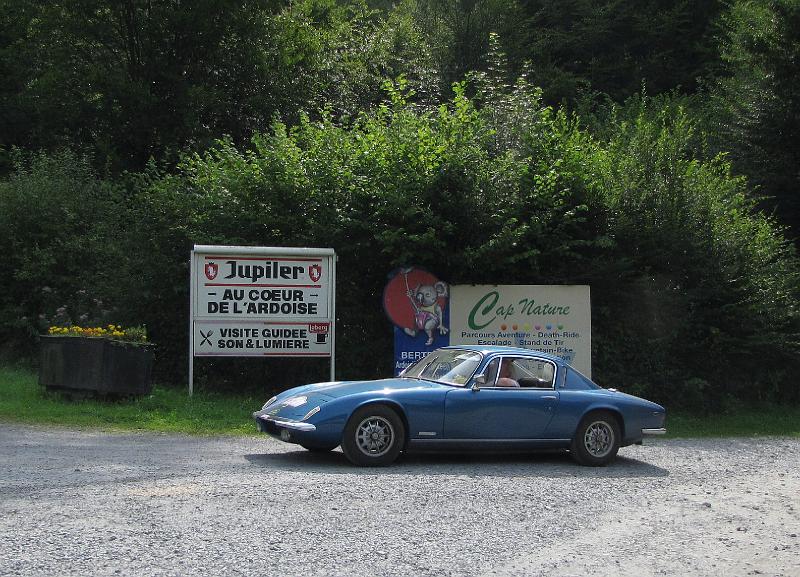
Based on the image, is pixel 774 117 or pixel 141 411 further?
pixel 774 117

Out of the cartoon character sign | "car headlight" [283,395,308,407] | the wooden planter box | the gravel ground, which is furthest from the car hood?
the cartoon character sign

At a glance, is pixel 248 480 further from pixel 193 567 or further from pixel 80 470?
pixel 193 567

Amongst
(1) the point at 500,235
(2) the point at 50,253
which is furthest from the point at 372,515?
(2) the point at 50,253

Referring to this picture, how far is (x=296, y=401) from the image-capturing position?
11102 millimetres

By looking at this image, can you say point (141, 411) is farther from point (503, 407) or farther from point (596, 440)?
point (596, 440)

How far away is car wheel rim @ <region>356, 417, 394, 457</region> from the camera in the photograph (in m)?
10.8

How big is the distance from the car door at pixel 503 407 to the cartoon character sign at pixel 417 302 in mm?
5672

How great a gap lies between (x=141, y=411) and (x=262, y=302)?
116 inches

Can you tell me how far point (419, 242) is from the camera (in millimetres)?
17172

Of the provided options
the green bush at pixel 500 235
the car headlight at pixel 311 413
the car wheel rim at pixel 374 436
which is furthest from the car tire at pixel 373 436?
the green bush at pixel 500 235

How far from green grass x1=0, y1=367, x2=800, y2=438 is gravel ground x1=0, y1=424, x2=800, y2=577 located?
212 cm

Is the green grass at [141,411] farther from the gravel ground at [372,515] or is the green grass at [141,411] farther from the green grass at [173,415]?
the gravel ground at [372,515]

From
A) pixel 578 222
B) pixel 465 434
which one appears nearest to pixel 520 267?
pixel 578 222

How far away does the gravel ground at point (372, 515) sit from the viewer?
664cm
